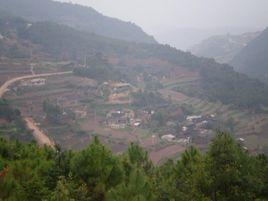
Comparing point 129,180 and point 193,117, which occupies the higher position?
point 129,180

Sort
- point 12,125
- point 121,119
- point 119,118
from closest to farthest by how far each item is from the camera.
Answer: point 12,125 < point 121,119 < point 119,118

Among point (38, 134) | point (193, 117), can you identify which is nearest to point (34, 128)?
point (38, 134)

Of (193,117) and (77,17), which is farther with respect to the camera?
(77,17)

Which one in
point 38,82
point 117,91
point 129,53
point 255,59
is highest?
point 129,53

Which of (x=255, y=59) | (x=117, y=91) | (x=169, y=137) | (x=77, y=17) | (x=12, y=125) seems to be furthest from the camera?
(x=77, y=17)

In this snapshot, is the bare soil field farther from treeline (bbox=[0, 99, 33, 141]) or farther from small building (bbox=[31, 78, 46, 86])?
small building (bbox=[31, 78, 46, 86])

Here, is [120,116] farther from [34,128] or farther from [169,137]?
[34,128]

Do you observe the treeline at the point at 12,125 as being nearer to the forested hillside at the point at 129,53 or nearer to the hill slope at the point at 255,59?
the forested hillside at the point at 129,53

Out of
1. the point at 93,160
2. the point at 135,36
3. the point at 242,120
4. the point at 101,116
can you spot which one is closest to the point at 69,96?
the point at 101,116

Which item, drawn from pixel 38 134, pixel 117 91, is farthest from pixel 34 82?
pixel 38 134
